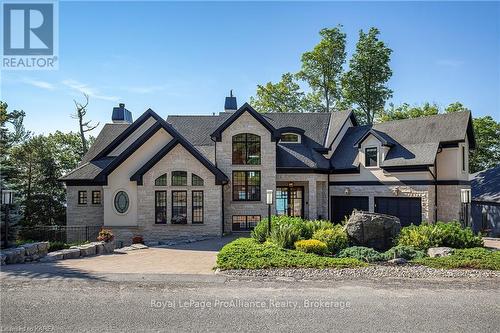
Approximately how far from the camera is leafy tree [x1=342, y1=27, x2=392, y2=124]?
120ft

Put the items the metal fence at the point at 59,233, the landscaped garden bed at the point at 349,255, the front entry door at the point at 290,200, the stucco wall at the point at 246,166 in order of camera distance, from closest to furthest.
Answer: the landscaped garden bed at the point at 349,255, the metal fence at the point at 59,233, the stucco wall at the point at 246,166, the front entry door at the point at 290,200

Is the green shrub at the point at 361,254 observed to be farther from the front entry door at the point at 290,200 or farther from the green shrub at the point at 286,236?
the front entry door at the point at 290,200

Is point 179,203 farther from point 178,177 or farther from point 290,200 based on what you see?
point 290,200

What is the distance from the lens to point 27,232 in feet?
64.7

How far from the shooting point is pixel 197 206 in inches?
810

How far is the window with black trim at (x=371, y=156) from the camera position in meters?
23.4

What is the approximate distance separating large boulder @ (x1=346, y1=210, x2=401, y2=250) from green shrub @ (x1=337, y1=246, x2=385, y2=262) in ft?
3.31

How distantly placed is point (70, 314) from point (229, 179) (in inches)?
592

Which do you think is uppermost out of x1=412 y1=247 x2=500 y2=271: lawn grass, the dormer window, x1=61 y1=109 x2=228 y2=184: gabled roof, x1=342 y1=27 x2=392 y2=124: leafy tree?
x1=342 y1=27 x2=392 y2=124: leafy tree

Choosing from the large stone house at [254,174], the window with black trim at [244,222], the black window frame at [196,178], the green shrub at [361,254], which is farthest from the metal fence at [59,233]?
the green shrub at [361,254]

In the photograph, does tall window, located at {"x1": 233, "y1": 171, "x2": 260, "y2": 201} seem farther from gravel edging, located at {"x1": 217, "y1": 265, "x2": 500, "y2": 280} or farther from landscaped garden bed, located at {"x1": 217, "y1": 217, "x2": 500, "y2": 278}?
gravel edging, located at {"x1": 217, "y1": 265, "x2": 500, "y2": 280}

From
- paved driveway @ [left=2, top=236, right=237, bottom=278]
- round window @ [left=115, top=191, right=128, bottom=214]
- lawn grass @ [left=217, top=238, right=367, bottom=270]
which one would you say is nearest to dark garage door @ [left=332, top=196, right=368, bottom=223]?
paved driveway @ [left=2, top=236, right=237, bottom=278]

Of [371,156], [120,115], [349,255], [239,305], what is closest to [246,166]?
[371,156]

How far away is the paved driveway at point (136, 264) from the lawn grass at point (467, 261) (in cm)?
777
